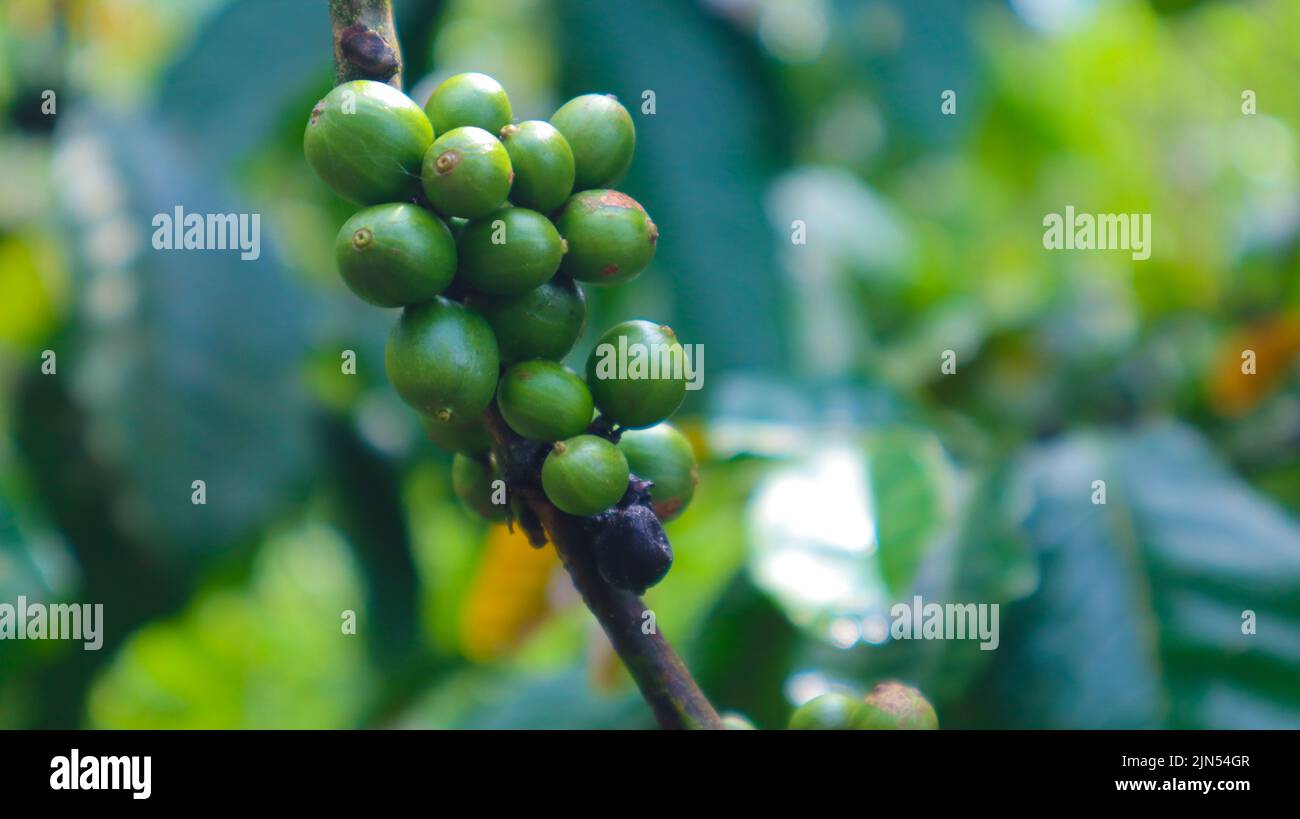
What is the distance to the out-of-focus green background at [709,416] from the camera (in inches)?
59.9

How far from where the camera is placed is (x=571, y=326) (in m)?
0.67

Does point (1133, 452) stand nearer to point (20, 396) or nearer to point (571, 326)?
point (571, 326)

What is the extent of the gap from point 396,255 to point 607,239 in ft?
0.40

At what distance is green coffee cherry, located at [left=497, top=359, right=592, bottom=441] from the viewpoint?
25.0 inches

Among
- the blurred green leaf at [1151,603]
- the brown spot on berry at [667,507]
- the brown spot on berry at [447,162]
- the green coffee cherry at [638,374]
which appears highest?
the brown spot on berry at [447,162]

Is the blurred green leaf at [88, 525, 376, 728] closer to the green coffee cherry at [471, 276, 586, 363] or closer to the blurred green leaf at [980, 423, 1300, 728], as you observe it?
the blurred green leaf at [980, 423, 1300, 728]

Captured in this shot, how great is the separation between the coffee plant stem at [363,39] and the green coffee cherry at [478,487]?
23 centimetres

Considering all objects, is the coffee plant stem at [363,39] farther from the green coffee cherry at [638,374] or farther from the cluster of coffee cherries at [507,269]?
the green coffee cherry at [638,374]

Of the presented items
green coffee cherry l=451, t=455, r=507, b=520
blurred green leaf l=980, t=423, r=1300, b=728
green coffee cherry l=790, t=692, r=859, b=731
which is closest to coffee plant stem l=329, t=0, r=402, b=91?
green coffee cherry l=451, t=455, r=507, b=520

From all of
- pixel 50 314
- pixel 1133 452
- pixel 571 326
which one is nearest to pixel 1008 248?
pixel 1133 452

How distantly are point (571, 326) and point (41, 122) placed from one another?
6.98ft

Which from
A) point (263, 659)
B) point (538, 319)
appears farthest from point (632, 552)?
point (263, 659)

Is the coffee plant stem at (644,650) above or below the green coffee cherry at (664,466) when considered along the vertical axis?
below

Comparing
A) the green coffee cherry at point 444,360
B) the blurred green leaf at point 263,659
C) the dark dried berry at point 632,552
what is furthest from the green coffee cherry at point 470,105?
the blurred green leaf at point 263,659
